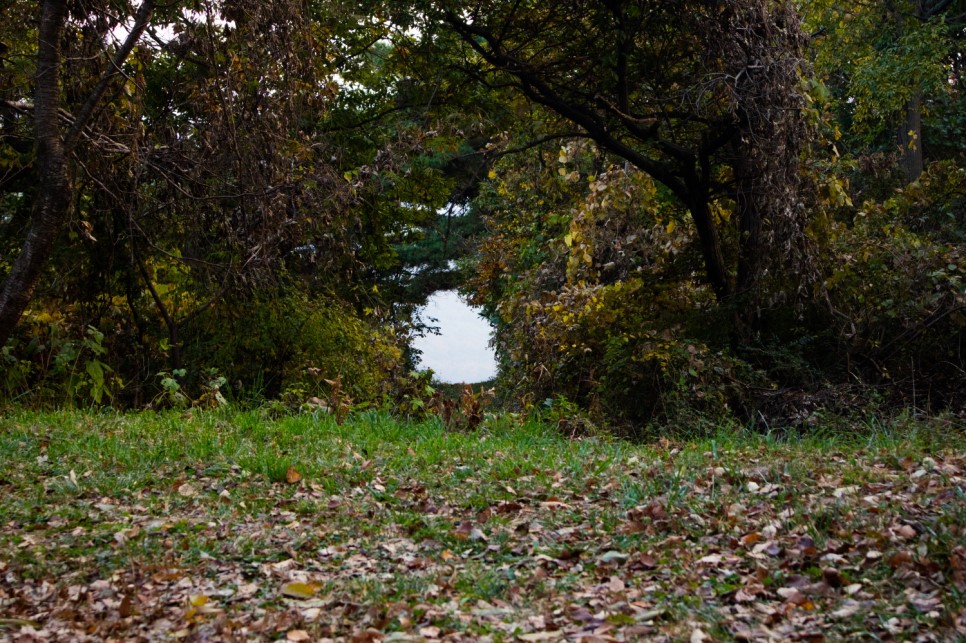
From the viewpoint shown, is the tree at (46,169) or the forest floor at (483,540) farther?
the tree at (46,169)

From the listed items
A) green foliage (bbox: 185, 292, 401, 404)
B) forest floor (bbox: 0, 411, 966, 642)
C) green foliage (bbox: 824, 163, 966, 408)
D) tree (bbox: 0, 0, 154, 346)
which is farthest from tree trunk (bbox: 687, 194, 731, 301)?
tree (bbox: 0, 0, 154, 346)

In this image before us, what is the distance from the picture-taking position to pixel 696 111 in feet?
26.5

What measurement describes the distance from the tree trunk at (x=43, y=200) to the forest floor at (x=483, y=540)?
109cm

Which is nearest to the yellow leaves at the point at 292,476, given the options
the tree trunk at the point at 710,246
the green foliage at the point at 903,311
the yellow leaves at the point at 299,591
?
the yellow leaves at the point at 299,591

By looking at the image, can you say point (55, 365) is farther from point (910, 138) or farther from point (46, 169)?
point (910, 138)

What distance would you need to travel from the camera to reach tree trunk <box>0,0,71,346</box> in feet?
18.9

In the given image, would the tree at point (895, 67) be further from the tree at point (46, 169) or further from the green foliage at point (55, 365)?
the green foliage at point (55, 365)

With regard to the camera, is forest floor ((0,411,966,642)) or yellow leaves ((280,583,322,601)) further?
yellow leaves ((280,583,322,601))

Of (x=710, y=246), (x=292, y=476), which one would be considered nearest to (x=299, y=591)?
(x=292, y=476)

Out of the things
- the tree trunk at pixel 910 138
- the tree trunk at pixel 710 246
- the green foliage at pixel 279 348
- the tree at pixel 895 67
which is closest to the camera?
the green foliage at pixel 279 348

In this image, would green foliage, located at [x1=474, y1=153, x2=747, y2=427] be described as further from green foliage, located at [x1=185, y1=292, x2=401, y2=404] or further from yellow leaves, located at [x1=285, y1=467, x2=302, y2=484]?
yellow leaves, located at [x1=285, y1=467, x2=302, y2=484]

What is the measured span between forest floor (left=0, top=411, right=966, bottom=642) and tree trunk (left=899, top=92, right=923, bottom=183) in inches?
489

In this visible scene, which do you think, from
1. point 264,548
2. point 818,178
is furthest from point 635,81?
point 264,548

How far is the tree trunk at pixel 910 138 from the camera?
54.5 feet
